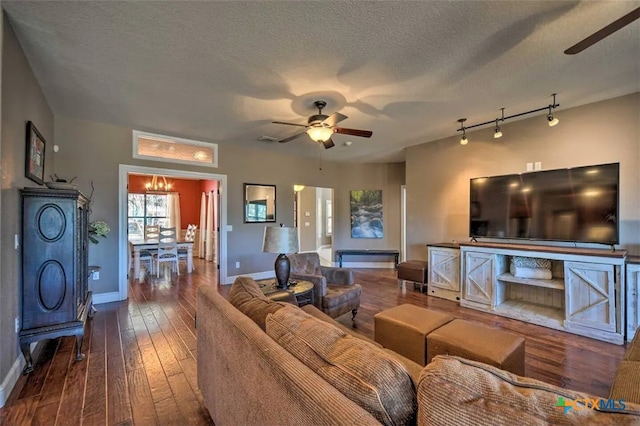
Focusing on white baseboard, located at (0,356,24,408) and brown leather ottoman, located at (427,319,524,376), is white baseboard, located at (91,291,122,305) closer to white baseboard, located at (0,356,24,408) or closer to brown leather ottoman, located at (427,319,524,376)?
white baseboard, located at (0,356,24,408)

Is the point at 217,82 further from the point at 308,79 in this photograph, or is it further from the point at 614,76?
the point at 614,76

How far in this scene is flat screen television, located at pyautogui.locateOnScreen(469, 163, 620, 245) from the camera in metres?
3.25

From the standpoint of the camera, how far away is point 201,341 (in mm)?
1896

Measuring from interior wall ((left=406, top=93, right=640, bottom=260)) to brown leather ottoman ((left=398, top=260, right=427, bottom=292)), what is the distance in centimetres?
61

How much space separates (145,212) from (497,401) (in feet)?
33.0

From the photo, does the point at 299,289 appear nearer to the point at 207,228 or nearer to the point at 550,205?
the point at 550,205

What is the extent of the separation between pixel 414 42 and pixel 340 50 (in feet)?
2.03

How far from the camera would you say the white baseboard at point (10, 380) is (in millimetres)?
1977

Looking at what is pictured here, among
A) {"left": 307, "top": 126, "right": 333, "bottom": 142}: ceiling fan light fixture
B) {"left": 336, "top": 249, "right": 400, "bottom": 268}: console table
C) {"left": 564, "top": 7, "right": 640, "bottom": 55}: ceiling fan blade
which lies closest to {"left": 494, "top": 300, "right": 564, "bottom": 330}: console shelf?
{"left": 564, "top": 7, "right": 640, "bottom": 55}: ceiling fan blade

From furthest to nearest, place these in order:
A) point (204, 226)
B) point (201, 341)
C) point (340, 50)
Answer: point (204, 226)
point (340, 50)
point (201, 341)

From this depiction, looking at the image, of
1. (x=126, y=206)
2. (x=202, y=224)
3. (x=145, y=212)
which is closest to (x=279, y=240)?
(x=126, y=206)

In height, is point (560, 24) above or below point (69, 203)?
above

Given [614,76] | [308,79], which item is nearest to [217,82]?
[308,79]

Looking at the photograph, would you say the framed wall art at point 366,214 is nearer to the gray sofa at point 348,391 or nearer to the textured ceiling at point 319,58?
the textured ceiling at point 319,58
